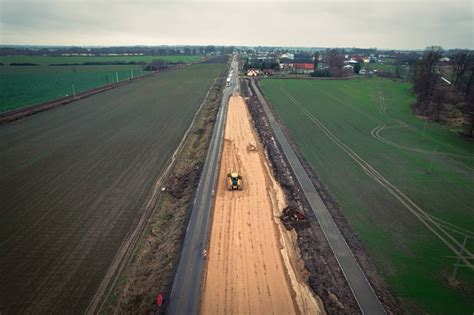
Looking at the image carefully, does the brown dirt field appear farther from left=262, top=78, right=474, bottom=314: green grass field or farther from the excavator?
left=262, top=78, right=474, bottom=314: green grass field

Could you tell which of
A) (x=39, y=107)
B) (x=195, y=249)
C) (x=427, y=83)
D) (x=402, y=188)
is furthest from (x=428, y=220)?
(x=39, y=107)

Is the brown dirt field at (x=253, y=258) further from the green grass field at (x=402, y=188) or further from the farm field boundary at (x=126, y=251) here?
the green grass field at (x=402, y=188)

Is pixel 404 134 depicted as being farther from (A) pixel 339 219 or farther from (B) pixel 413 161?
(A) pixel 339 219

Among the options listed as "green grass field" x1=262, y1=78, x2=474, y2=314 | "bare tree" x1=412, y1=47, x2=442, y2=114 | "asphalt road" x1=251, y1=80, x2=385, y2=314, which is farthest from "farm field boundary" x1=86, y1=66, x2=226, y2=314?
"bare tree" x1=412, y1=47, x2=442, y2=114

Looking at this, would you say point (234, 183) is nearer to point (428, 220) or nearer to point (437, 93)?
point (428, 220)

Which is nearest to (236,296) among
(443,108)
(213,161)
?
(213,161)

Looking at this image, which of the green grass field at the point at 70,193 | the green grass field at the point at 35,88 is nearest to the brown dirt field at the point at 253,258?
the green grass field at the point at 70,193
